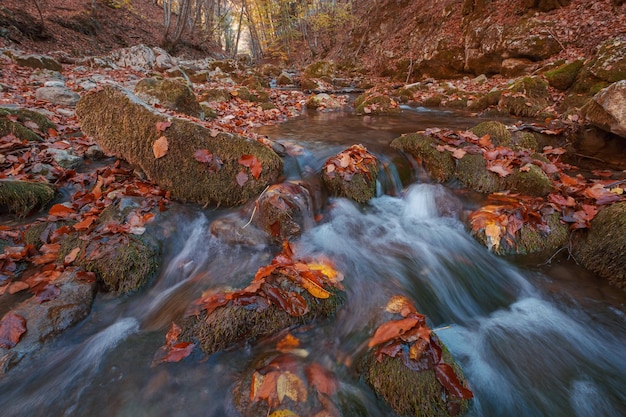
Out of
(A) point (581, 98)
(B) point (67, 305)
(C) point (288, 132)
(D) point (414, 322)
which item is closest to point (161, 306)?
(B) point (67, 305)

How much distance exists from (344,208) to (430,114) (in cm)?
687

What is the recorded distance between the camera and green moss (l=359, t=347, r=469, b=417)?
69.3 inches

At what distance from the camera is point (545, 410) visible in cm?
202

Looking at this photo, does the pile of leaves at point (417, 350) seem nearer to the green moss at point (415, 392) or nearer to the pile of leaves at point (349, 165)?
the green moss at point (415, 392)

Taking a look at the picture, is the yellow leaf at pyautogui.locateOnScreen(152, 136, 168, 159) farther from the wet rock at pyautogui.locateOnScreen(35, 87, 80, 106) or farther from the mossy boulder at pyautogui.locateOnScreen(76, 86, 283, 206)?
the wet rock at pyautogui.locateOnScreen(35, 87, 80, 106)

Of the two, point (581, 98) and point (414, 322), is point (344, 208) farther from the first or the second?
point (581, 98)

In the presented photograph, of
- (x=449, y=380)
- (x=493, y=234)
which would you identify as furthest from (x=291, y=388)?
(x=493, y=234)

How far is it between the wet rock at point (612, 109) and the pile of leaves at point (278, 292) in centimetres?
535

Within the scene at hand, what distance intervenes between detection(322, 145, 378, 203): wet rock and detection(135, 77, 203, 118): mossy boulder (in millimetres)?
3925

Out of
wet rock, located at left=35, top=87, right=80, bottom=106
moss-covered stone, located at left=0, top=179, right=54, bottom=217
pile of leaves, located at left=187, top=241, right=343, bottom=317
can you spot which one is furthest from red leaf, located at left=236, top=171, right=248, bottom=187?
wet rock, located at left=35, top=87, right=80, bottom=106

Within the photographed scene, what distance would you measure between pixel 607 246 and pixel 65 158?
261 inches

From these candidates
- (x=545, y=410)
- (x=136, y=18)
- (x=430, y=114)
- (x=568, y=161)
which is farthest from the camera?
(x=136, y=18)

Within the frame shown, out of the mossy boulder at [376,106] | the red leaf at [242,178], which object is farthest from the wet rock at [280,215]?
the mossy boulder at [376,106]

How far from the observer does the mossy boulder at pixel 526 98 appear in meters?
7.86
